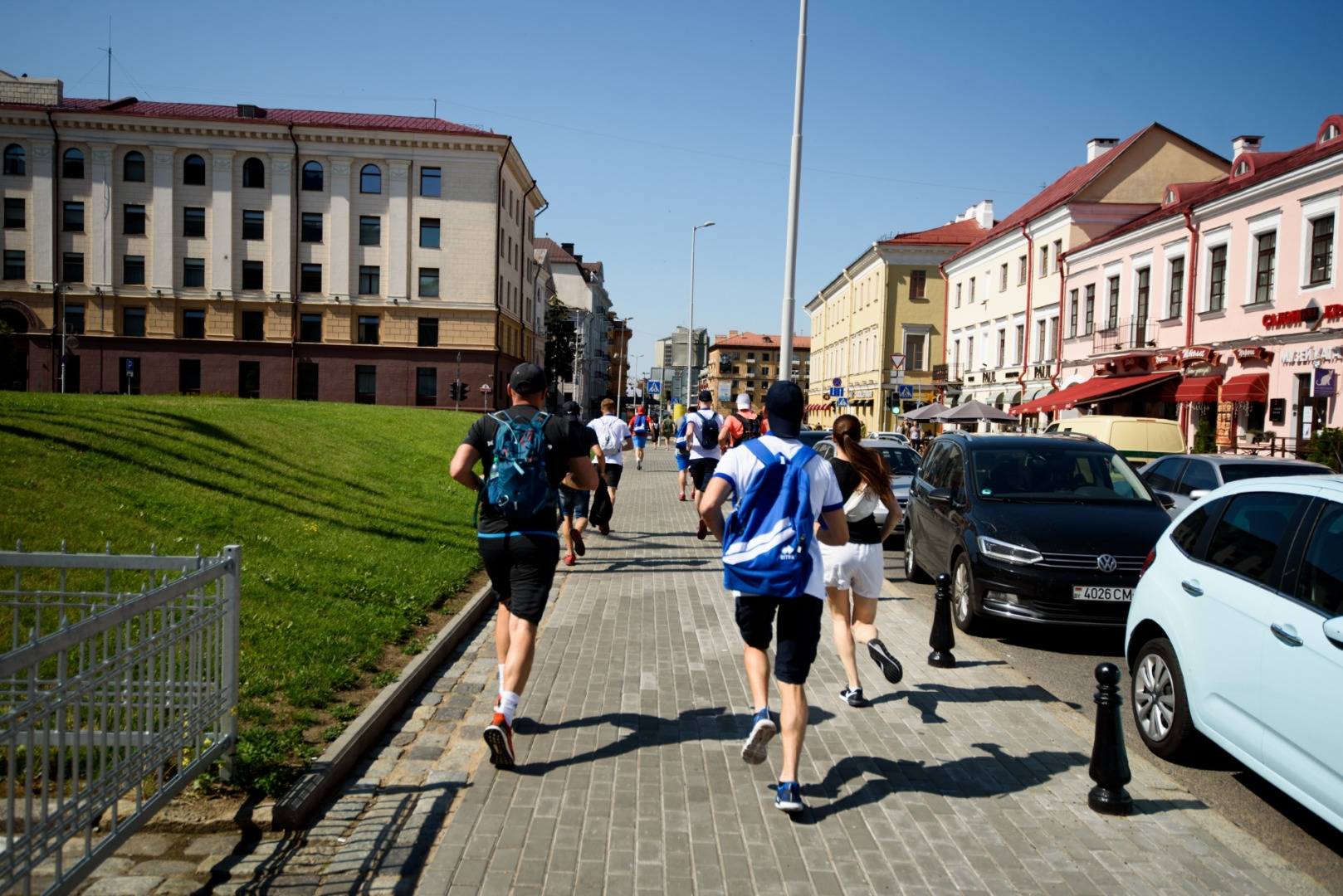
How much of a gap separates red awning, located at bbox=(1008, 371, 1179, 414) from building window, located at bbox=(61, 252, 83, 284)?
48724mm

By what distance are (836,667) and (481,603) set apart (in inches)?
133

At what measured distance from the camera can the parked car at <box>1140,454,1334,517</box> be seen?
11516mm

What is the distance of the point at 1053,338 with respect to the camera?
133 feet

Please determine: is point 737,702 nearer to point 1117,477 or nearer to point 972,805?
point 972,805

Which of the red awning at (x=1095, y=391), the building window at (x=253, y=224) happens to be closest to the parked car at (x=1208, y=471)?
the red awning at (x=1095, y=391)

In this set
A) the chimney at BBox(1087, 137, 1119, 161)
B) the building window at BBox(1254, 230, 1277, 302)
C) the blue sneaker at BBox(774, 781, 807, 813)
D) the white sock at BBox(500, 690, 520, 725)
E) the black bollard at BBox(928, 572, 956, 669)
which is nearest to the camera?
the blue sneaker at BBox(774, 781, 807, 813)

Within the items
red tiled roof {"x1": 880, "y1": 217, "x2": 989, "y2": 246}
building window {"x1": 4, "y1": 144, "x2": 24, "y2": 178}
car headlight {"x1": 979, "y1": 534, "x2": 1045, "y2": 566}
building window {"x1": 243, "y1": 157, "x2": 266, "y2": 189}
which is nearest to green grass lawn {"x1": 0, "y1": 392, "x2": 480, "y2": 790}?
car headlight {"x1": 979, "y1": 534, "x2": 1045, "y2": 566}

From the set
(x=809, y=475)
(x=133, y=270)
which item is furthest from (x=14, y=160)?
(x=809, y=475)

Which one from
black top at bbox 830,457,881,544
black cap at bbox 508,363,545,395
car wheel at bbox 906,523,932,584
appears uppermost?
black cap at bbox 508,363,545,395

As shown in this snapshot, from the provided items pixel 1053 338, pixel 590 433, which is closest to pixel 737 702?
pixel 590 433

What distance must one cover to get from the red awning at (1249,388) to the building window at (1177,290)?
5.14m

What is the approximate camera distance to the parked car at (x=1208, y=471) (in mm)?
11516

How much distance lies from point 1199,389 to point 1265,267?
3.65 m

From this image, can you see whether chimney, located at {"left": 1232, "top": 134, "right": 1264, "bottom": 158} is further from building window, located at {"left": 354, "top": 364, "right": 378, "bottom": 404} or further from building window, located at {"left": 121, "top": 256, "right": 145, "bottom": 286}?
building window, located at {"left": 121, "top": 256, "right": 145, "bottom": 286}
